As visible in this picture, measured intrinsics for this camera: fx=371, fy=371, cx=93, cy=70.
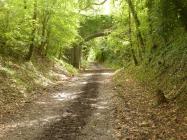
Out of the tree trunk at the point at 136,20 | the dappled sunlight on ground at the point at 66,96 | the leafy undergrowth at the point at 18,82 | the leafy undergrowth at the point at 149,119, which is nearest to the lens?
the leafy undergrowth at the point at 149,119

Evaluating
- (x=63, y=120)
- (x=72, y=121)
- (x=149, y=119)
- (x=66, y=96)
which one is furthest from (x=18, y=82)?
(x=149, y=119)

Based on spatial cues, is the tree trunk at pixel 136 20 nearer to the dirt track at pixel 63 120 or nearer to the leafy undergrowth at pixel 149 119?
the dirt track at pixel 63 120

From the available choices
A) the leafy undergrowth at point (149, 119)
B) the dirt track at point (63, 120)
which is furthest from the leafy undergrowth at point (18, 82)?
the leafy undergrowth at point (149, 119)

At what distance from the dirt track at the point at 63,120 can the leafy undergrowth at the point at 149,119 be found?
0.45m

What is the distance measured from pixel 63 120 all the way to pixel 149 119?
9.47ft

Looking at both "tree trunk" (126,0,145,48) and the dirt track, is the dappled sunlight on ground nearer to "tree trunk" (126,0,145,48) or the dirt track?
the dirt track

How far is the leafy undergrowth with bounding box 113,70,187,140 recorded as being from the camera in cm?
1052

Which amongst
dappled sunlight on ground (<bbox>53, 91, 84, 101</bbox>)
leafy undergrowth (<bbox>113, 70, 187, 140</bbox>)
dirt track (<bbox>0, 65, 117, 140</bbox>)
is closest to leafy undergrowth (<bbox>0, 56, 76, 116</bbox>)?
dirt track (<bbox>0, 65, 117, 140</bbox>)

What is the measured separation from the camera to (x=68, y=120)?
12.5 meters

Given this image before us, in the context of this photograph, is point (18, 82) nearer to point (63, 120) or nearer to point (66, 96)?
point (66, 96)

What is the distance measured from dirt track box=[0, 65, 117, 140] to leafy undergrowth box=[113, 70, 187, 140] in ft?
1.46

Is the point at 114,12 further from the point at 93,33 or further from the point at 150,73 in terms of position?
Result: the point at 93,33

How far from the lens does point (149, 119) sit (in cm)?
1237

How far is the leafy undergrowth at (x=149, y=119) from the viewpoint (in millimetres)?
10523
